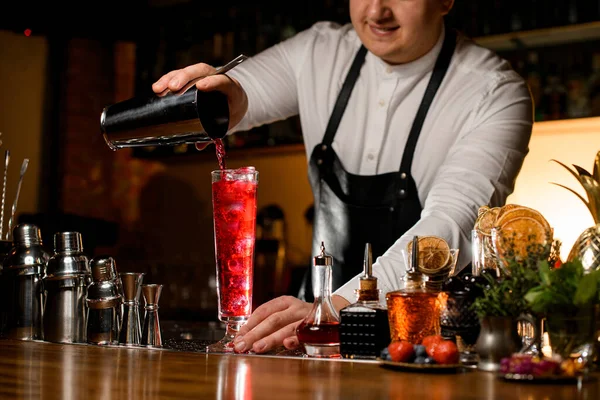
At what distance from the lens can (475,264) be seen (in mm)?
1580

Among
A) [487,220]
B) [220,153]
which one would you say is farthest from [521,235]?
[220,153]

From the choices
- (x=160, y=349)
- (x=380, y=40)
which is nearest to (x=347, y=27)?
(x=380, y=40)

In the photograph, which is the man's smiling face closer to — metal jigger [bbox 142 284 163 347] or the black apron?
the black apron

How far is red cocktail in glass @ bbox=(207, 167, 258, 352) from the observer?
1.64 metres

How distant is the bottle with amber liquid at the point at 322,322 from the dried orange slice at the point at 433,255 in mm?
162

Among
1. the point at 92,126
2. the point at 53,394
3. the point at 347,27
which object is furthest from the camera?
the point at 92,126

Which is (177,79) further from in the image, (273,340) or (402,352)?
(402,352)

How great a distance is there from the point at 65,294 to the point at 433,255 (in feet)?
2.62

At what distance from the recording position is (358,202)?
8.64 ft

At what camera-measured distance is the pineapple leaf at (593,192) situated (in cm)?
152

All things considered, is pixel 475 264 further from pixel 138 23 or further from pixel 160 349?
pixel 138 23

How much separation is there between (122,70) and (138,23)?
0.31m

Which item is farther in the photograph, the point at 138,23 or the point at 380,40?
the point at 138,23

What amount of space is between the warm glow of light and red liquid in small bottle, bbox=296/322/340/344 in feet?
8.18
